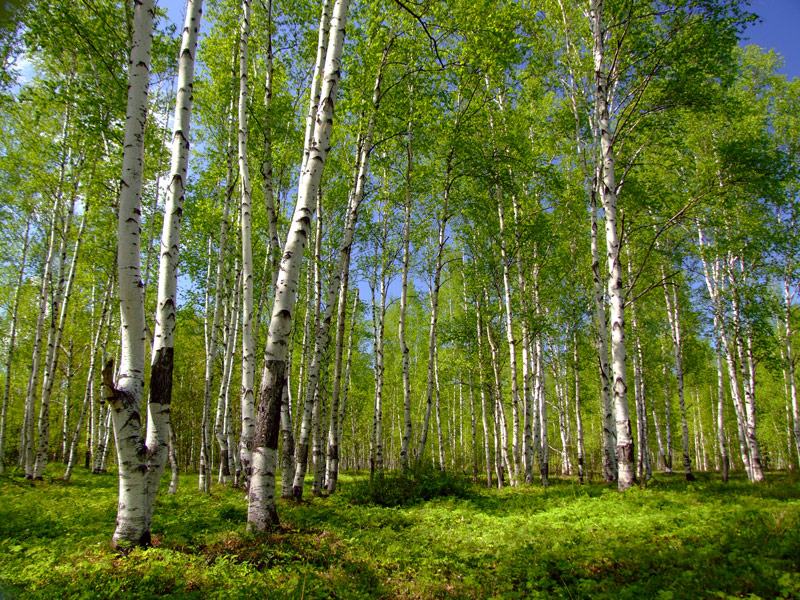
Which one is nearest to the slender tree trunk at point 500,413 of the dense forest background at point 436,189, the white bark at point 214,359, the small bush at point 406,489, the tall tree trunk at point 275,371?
the dense forest background at point 436,189

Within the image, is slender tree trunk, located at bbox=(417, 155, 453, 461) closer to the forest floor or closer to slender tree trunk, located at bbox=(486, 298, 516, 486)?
slender tree trunk, located at bbox=(486, 298, 516, 486)

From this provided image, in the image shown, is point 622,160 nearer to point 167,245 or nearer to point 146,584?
point 167,245

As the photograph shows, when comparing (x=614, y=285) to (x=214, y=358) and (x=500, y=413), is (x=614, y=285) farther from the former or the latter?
(x=214, y=358)

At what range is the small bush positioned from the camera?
991 cm

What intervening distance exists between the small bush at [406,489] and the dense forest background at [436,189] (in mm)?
1049

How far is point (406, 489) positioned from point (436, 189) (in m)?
9.26

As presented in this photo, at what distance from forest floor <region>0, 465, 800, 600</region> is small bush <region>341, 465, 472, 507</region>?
183 centimetres

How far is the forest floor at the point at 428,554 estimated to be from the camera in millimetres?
4234

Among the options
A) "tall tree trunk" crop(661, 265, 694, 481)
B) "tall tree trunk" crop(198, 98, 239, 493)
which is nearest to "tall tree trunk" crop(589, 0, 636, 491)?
"tall tree trunk" crop(661, 265, 694, 481)

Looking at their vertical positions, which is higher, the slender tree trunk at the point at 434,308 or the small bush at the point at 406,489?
the slender tree trunk at the point at 434,308

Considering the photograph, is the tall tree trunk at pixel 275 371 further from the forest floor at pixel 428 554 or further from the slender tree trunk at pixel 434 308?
the slender tree trunk at pixel 434 308

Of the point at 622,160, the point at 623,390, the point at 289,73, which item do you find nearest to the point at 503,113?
the point at 622,160

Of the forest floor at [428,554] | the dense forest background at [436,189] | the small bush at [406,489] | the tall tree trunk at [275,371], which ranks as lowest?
the small bush at [406,489]

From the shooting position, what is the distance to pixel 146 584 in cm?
419
